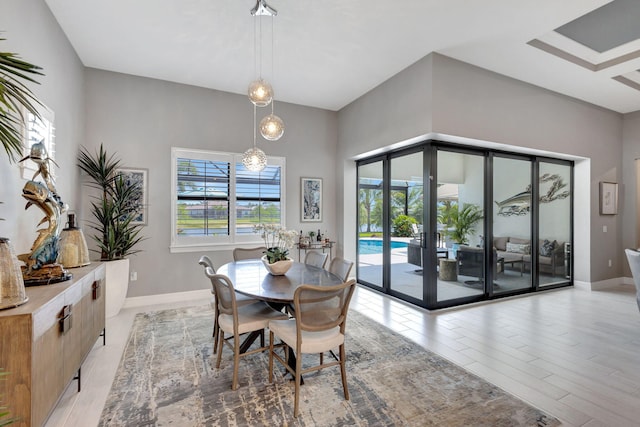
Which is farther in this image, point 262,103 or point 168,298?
point 168,298

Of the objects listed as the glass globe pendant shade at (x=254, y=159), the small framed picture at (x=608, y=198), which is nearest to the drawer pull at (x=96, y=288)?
the glass globe pendant shade at (x=254, y=159)

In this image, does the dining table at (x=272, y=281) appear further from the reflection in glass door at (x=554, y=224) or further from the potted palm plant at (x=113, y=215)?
the reflection in glass door at (x=554, y=224)

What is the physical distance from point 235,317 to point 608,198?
22.5 ft

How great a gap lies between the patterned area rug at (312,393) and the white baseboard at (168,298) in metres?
1.49

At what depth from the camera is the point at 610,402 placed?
216cm

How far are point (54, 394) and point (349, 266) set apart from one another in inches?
84.9

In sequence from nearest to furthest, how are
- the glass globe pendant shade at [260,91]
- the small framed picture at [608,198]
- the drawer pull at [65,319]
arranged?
the drawer pull at [65,319] < the glass globe pendant shade at [260,91] < the small framed picture at [608,198]

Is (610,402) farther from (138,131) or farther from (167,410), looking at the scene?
(138,131)

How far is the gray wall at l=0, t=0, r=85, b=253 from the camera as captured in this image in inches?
87.6

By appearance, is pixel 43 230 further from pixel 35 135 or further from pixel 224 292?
pixel 224 292

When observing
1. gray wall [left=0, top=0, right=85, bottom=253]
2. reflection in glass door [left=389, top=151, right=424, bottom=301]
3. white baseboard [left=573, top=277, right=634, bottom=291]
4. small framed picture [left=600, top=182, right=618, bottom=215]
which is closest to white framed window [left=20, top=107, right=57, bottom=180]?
gray wall [left=0, top=0, right=85, bottom=253]

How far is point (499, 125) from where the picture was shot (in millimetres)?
4199

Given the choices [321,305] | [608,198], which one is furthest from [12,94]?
[608,198]

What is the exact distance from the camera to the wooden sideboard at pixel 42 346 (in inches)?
56.6
